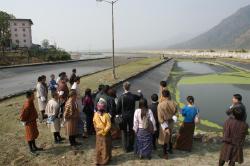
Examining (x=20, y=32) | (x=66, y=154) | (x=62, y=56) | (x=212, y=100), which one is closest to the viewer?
(x=66, y=154)

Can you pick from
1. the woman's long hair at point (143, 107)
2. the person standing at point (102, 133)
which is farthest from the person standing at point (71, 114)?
the woman's long hair at point (143, 107)

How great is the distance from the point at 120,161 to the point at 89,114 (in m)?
2.51

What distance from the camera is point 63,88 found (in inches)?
448

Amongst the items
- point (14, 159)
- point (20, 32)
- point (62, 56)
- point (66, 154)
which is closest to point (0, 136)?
point (14, 159)

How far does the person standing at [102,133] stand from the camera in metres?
8.37

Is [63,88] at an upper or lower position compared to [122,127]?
upper

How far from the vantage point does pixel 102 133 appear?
8398mm

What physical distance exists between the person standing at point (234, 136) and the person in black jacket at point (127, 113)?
292 centimetres

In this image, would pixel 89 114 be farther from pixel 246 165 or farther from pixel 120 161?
pixel 246 165

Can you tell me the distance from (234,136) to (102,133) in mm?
3495

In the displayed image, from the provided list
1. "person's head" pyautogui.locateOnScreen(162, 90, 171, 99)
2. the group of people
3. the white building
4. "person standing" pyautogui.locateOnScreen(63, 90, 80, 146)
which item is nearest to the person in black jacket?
the group of people

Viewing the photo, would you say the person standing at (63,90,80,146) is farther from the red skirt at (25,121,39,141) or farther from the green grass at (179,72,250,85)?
the green grass at (179,72,250,85)

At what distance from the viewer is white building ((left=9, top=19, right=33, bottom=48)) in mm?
98188

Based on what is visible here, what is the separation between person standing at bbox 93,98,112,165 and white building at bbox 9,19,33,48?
9551 centimetres
